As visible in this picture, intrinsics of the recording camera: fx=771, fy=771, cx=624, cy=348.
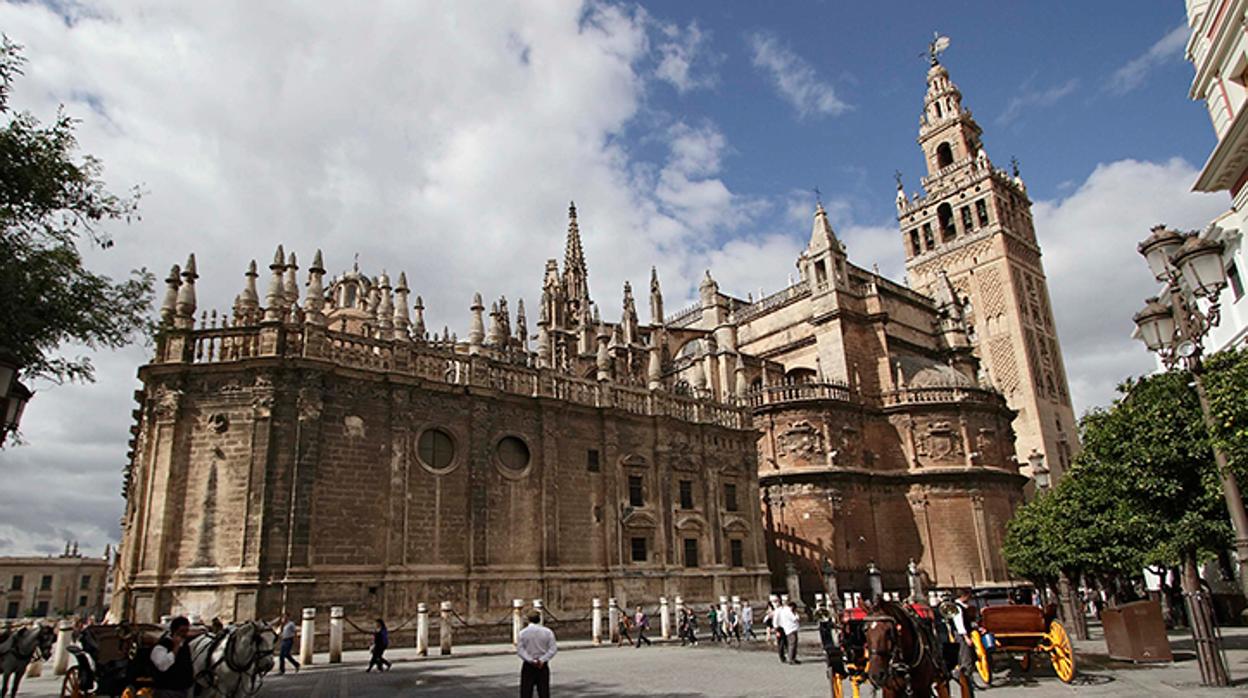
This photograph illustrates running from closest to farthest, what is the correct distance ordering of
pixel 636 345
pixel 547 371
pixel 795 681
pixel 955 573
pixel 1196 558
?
pixel 795 681
pixel 1196 558
pixel 547 371
pixel 955 573
pixel 636 345

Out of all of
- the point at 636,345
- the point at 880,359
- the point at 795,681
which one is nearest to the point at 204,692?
the point at 795,681

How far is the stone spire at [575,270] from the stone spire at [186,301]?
33.9 m

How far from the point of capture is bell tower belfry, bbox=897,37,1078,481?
51.5 meters

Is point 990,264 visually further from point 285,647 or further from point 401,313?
point 285,647

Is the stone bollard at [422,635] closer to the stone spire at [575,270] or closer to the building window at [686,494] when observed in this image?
the building window at [686,494]

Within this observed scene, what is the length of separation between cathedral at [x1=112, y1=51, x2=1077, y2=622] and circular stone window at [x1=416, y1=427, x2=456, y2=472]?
6 centimetres

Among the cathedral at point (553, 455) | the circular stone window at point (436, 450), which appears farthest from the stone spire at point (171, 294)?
the circular stone window at point (436, 450)

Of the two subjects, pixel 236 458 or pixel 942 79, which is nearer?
pixel 236 458

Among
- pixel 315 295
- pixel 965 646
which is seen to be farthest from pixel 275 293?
pixel 965 646

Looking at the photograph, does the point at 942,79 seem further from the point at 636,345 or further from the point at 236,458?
the point at 236,458

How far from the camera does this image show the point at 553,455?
23688 millimetres

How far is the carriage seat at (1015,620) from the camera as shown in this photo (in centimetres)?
1207

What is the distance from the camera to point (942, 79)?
63.0m

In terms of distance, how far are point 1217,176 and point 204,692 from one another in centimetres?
1818
